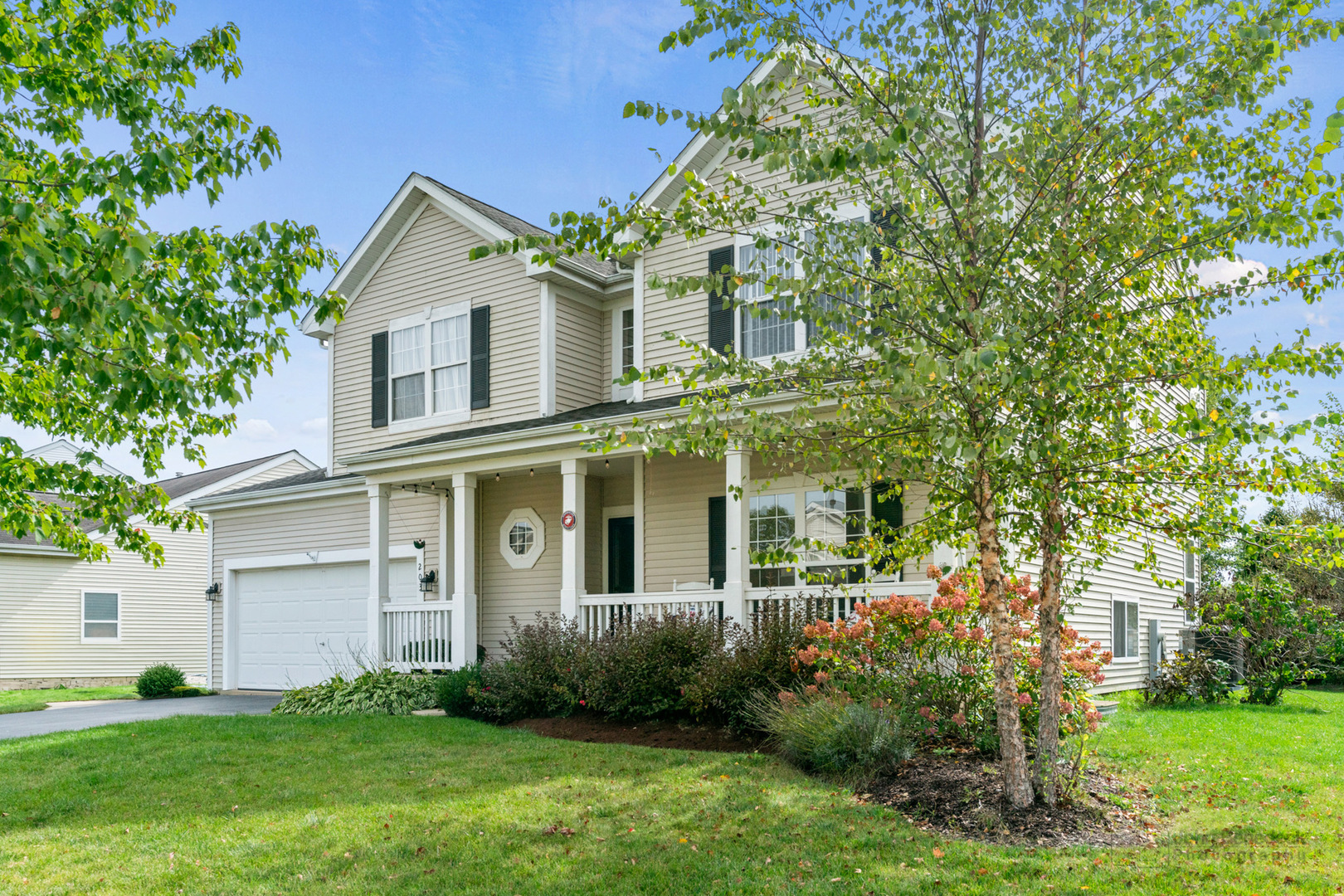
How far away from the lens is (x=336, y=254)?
8422 mm

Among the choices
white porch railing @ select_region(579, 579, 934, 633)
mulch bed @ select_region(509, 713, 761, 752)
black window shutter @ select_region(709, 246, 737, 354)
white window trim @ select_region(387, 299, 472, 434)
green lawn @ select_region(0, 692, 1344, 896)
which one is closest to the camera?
green lawn @ select_region(0, 692, 1344, 896)

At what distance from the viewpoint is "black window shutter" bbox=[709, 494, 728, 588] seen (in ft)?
41.9

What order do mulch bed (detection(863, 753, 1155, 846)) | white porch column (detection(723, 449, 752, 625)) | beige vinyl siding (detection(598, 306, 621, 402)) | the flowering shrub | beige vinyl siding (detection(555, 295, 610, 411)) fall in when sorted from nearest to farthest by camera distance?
1. mulch bed (detection(863, 753, 1155, 846))
2. the flowering shrub
3. white porch column (detection(723, 449, 752, 625))
4. beige vinyl siding (detection(555, 295, 610, 411))
5. beige vinyl siding (detection(598, 306, 621, 402))

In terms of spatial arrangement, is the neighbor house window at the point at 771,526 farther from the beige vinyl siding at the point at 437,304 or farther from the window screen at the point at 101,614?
the window screen at the point at 101,614

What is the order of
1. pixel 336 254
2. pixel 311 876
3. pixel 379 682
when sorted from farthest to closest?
pixel 379 682
pixel 336 254
pixel 311 876

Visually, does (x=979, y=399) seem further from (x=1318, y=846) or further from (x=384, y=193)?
(x=384, y=193)

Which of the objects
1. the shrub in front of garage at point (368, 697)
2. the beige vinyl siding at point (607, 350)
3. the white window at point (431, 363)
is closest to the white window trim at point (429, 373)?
the white window at point (431, 363)

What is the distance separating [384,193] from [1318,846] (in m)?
14.8

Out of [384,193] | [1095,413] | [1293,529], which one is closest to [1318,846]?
[1293,529]

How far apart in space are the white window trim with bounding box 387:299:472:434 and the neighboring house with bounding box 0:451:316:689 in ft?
26.4

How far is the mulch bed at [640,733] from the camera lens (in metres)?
9.47

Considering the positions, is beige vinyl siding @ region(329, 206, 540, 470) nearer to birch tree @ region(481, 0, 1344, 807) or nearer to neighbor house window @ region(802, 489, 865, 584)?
neighbor house window @ region(802, 489, 865, 584)

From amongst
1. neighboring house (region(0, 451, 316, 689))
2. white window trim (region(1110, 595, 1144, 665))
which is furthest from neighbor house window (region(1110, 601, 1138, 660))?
neighboring house (region(0, 451, 316, 689))

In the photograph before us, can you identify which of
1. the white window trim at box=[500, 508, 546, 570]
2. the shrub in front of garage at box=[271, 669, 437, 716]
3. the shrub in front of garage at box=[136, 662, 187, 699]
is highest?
the white window trim at box=[500, 508, 546, 570]
